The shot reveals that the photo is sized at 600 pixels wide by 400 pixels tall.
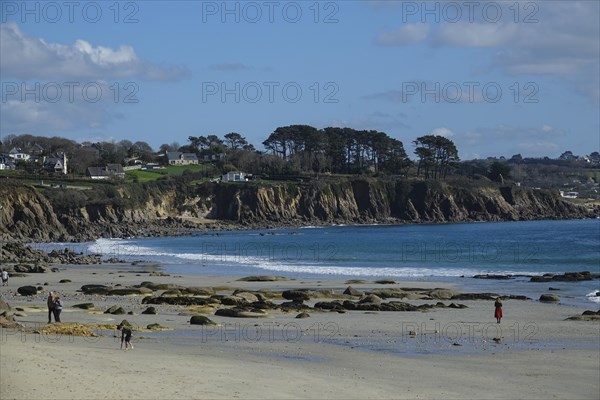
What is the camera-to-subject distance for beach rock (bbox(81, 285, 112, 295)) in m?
43.3

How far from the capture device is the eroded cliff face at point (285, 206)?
12062 centimetres

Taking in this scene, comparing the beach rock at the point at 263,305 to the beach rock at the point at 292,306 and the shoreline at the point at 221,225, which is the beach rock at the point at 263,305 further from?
the shoreline at the point at 221,225

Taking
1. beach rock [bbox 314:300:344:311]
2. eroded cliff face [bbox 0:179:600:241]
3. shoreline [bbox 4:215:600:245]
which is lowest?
beach rock [bbox 314:300:344:311]

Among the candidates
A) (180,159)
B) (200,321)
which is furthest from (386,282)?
(180,159)

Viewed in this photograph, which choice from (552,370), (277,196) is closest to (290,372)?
(552,370)

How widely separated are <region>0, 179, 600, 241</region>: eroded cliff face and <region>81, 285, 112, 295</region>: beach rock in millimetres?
63363

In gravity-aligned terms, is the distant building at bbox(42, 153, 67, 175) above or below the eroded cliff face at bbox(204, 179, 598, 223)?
above

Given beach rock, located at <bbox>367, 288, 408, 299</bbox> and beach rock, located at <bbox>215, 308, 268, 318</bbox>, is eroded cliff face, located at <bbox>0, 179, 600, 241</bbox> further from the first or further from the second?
beach rock, located at <bbox>215, 308, 268, 318</bbox>

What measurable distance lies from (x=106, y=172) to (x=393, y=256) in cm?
9339

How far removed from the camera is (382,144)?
627 feet

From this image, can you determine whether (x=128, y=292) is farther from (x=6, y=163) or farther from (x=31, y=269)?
(x=6, y=163)

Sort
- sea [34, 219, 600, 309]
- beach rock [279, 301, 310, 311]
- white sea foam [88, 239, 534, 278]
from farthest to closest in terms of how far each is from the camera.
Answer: white sea foam [88, 239, 534, 278]
sea [34, 219, 600, 309]
beach rock [279, 301, 310, 311]

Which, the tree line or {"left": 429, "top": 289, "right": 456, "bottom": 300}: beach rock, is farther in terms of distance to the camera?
the tree line

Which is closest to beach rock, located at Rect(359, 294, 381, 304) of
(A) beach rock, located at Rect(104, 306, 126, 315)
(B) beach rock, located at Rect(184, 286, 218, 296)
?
(B) beach rock, located at Rect(184, 286, 218, 296)
